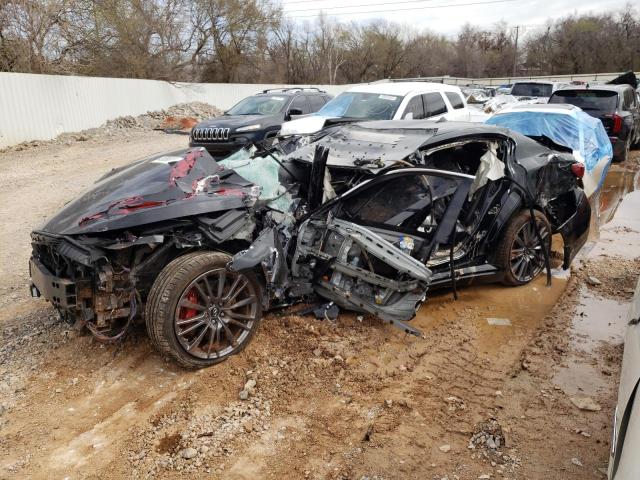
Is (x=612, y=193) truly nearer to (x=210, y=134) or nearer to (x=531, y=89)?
(x=210, y=134)

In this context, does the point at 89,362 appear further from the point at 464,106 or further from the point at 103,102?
the point at 103,102

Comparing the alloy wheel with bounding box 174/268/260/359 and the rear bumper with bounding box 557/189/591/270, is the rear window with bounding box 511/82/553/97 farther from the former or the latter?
the alloy wheel with bounding box 174/268/260/359

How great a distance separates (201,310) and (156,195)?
0.90 metres

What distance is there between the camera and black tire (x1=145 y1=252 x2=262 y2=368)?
11.4 feet

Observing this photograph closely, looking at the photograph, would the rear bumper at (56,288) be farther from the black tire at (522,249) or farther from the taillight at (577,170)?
the taillight at (577,170)

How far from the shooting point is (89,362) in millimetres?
3895

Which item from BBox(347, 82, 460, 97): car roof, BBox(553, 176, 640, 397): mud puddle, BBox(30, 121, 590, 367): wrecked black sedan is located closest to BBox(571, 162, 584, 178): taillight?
BBox(30, 121, 590, 367): wrecked black sedan

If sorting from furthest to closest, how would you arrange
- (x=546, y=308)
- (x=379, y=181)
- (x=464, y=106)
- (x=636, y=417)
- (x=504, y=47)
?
1. (x=504, y=47)
2. (x=464, y=106)
3. (x=546, y=308)
4. (x=379, y=181)
5. (x=636, y=417)

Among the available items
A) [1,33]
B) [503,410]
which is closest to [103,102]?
[1,33]

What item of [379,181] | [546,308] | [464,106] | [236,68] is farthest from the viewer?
[236,68]

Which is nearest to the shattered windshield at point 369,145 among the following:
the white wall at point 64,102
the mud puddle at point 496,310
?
the mud puddle at point 496,310

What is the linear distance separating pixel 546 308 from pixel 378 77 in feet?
190

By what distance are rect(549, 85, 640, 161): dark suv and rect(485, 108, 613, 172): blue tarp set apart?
9.95 feet

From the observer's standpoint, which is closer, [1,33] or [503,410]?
[503,410]
